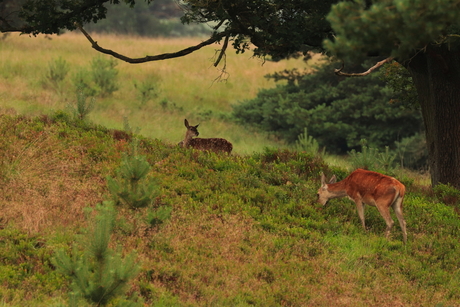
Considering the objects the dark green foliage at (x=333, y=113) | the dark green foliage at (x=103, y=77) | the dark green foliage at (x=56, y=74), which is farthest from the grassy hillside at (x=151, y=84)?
the dark green foliage at (x=333, y=113)

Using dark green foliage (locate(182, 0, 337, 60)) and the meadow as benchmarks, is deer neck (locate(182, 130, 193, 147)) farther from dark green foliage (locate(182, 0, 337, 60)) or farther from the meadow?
dark green foliage (locate(182, 0, 337, 60))

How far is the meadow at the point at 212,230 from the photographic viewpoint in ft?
26.7

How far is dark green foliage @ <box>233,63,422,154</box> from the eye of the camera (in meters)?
28.5

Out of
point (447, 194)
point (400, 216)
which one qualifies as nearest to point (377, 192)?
point (400, 216)

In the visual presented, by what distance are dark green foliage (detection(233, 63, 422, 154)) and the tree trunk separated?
561 inches

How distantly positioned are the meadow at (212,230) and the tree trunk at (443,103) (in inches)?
22.6

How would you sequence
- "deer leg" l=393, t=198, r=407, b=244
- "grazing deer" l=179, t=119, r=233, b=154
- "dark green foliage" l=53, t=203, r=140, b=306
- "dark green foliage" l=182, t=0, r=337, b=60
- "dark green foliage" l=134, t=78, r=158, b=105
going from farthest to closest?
"dark green foliage" l=134, t=78, r=158, b=105 → "grazing deer" l=179, t=119, r=233, b=154 → "dark green foliage" l=182, t=0, r=337, b=60 → "deer leg" l=393, t=198, r=407, b=244 → "dark green foliage" l=53, t=203, r=140, b=306

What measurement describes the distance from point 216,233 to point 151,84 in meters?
22.4

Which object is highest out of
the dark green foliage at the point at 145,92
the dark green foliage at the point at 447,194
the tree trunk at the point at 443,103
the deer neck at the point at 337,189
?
the tree trunk at the point at 443,103

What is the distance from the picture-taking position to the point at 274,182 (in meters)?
12.8

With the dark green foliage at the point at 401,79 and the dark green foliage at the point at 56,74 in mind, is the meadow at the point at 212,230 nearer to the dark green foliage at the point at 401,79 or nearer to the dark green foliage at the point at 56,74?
the dark green foliage at the point at 401,79

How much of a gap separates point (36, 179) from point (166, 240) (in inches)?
114

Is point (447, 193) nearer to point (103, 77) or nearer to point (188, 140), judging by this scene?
point (188, 140)

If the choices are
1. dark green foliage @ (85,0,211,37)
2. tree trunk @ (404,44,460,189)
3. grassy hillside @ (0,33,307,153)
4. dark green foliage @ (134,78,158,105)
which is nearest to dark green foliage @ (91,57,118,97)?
grassy hillside @ (0,33,307,153)
